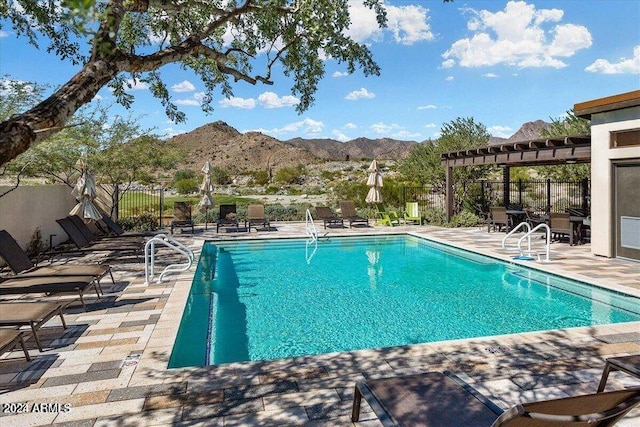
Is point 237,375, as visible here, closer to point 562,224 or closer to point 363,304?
point 363,304

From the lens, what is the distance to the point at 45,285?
5281 millimetres

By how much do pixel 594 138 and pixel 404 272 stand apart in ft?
17.2

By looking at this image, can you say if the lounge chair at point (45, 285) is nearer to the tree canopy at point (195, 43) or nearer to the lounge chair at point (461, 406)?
the tree canopy at point (195, 43)

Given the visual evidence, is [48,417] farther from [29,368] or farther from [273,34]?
[273,34]

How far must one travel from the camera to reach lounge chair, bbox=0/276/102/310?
5230 millimetres

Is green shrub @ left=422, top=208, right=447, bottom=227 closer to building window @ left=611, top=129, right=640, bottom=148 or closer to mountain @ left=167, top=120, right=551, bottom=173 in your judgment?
building window @ left=611, top=129, right=640, bottom=148

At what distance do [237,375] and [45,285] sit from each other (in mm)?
3207

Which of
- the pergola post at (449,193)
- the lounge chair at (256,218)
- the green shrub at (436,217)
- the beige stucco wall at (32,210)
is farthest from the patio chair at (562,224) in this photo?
the beige stucco wall at (32,210)

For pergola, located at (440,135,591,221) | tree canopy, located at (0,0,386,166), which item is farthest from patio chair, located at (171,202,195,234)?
pergola, located at (440,135,591,221)

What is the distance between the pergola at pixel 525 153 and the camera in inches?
443

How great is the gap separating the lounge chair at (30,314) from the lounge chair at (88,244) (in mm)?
4194

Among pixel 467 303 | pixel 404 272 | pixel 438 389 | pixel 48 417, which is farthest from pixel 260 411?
pixel 404 272

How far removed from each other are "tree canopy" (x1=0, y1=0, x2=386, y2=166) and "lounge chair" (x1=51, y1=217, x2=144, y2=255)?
289 cm

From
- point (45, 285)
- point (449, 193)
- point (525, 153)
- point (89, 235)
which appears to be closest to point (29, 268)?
point (45, 285)
